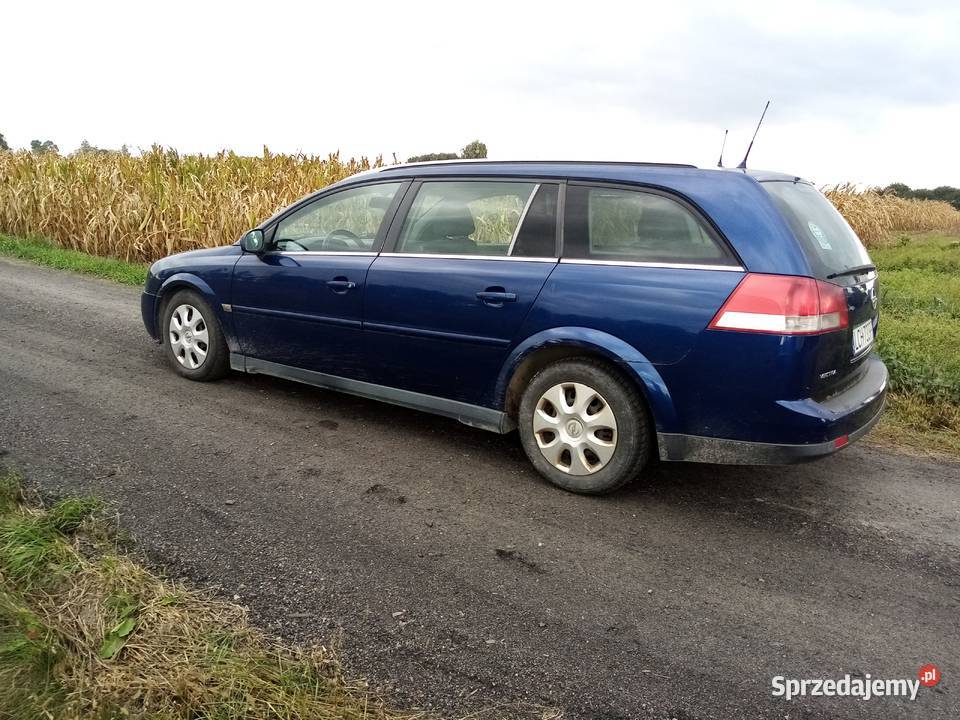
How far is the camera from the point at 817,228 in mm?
3727

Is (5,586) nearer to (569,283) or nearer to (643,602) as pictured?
(643,602)

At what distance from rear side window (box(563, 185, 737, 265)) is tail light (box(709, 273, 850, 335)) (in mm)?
182

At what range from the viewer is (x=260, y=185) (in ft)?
38.9

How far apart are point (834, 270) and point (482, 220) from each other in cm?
189

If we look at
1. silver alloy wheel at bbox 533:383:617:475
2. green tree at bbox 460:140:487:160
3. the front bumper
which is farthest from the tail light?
green tree at bbox 460:140:487:160

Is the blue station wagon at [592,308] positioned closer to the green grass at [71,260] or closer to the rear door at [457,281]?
the rear door at [457,281]

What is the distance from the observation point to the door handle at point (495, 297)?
397 centimetres

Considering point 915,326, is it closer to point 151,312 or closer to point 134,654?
point 151,312

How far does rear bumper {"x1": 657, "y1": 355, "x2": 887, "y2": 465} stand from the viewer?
341 cm

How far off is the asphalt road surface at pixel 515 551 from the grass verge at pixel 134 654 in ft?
0.54

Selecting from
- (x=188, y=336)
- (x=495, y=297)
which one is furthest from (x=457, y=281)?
(x=188, y=336)

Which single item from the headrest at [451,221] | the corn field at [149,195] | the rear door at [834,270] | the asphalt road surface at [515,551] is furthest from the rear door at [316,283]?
the corn field at [149,195]

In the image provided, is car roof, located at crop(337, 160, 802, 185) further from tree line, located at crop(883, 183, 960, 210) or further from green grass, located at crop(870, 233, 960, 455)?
tree line, located at crop(883, 183, 960, 210)

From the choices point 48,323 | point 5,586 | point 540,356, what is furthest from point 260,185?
point 5,586
